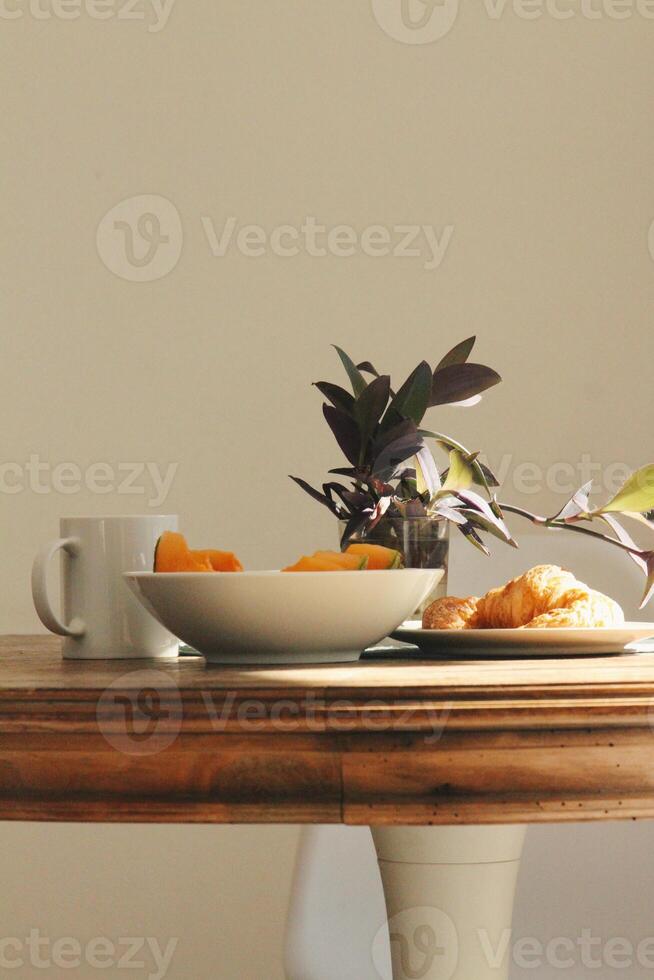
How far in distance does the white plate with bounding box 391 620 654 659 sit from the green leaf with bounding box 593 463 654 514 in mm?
108

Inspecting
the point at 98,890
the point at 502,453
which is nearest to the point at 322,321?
the point at 502,453

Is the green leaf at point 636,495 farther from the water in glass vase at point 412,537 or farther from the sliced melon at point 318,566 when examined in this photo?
the sliced melon at point 318,566

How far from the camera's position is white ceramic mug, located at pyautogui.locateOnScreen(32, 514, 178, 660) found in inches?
39.4

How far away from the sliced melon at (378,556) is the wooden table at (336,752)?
0.25 meters

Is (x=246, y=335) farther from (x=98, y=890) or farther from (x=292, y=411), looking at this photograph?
(x=98, y=890)

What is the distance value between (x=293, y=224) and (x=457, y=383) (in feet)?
4.66

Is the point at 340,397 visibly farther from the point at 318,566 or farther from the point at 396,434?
the point at 318,566

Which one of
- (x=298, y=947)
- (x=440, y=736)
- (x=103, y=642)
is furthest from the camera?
(x=298, y=947)

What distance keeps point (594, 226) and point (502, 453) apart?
0.47m

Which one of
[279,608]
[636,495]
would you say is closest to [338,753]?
[279,608]

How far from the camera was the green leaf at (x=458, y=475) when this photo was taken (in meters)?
1.04

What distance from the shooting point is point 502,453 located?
7.88 feet

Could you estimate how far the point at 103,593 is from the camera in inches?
39.4

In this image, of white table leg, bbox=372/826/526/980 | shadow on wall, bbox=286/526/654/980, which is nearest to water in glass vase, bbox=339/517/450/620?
white table leg, bbox=372/826/526/980
